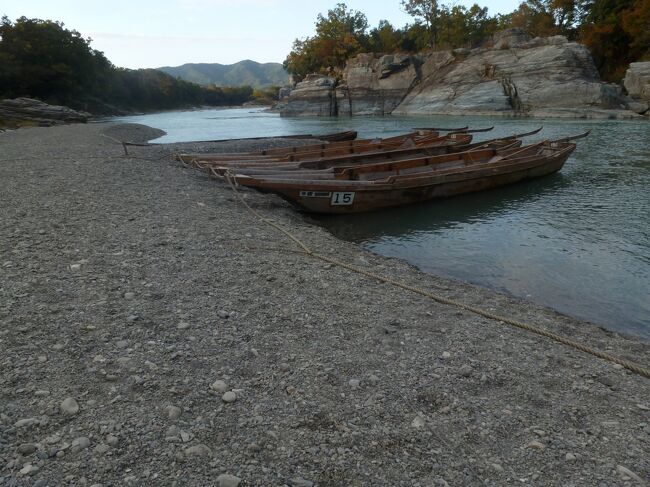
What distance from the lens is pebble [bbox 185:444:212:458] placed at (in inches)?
114

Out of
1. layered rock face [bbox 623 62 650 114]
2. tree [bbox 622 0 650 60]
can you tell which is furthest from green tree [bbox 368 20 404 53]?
layered rock face [bbox 623 62 650 114]

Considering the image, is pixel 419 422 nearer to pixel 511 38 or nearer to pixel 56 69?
pixel 511 38

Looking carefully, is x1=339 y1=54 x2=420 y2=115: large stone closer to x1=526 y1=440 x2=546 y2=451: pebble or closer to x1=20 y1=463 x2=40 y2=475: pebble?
x1=526 y1=440 x2=546 y2=451: pebble

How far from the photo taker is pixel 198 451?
294cm

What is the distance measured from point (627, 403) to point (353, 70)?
254ft

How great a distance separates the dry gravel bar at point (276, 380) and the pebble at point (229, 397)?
0.01 meters

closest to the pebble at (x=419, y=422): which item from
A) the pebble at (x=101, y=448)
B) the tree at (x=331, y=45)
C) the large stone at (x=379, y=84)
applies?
the pebble at (x=101, y=448)

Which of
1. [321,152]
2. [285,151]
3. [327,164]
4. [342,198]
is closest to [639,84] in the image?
[321,152]

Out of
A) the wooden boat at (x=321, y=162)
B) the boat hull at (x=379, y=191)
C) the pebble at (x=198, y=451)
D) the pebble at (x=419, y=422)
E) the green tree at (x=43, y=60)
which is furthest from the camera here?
the green tree at (x=43, y=60)

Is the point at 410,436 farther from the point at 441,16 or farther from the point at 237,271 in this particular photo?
the point at 441,16

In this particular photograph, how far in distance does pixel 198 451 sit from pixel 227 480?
0.34m

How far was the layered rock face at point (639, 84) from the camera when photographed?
42.5m

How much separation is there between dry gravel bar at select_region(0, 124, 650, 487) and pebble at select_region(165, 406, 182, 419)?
1cm

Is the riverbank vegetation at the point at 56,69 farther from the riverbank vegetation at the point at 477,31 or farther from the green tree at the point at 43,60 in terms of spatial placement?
the riverbank vegetation at the point at 477,31
